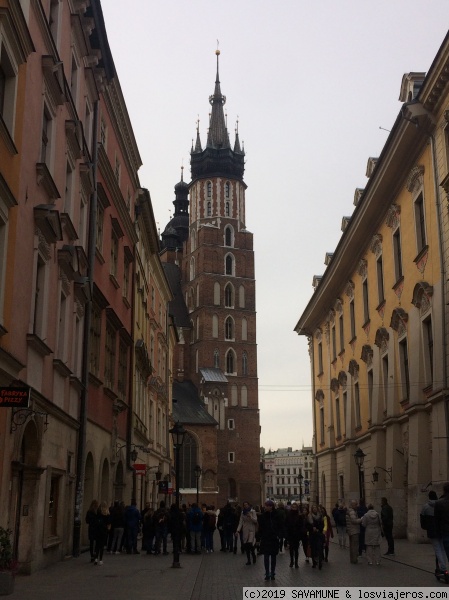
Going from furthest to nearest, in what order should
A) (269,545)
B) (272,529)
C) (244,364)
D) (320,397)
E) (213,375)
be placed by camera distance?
(244,364), (213,375), (320,397), (272,529), (269,545)

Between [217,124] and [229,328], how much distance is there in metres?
29.5

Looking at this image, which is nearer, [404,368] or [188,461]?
[404,368]

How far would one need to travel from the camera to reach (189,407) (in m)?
81.1

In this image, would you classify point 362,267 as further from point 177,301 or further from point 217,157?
point 217,157

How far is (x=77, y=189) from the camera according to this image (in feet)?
61.6

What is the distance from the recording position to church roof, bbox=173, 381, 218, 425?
7831 centimetres

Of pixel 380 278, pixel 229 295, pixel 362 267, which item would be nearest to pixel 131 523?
pixel 380 278

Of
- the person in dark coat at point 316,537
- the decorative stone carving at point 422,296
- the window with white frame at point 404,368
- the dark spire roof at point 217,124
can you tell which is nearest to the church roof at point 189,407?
the dark spire roof at point 217,124

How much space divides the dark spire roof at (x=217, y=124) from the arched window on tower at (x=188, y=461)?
38.8 meters

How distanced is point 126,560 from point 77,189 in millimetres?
9240

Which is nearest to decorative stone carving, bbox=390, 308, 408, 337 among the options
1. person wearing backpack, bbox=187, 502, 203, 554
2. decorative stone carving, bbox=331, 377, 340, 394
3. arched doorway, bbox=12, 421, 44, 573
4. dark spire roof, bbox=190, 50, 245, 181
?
person wearing backpack, bbox=187, 502, 203, 554

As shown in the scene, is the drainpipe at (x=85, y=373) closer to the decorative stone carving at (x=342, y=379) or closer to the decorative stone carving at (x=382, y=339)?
the decorative stone carving at (x=382, y=339)

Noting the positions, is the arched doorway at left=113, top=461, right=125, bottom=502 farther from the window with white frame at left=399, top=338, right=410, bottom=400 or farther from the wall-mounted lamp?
the window with white frame at left=399, top=338, right=410, bottom=400

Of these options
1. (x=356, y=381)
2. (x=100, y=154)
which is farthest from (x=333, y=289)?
(x=100, y=154)
